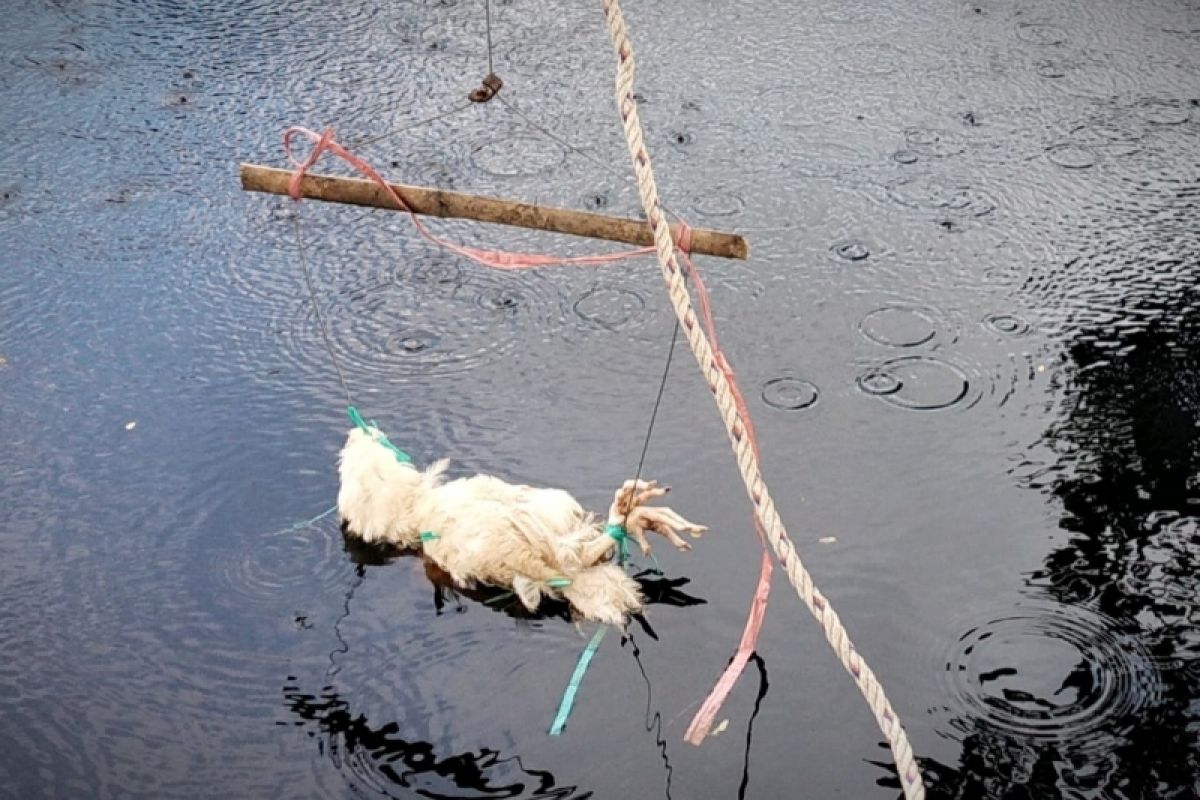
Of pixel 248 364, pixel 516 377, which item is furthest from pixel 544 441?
pixel 248 364

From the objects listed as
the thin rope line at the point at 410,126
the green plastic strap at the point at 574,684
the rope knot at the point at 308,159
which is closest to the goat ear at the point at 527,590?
the green plastic strap at the point at 574,684

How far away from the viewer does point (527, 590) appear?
3633 millimetres

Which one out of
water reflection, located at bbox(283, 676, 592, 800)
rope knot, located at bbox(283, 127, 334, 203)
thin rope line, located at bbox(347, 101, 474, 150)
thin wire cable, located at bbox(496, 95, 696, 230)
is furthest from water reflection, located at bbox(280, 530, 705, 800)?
thin rope line, located at bbox(347, 101, 474, 150)

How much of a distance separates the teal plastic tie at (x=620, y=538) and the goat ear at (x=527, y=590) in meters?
0.25

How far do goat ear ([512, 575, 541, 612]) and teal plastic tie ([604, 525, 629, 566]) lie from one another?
25cm

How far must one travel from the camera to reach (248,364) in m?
4.72

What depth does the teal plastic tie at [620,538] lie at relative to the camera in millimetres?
3652

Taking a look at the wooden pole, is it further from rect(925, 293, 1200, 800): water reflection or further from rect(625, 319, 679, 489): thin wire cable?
rect(925, 293, 1200, 800): water reflection

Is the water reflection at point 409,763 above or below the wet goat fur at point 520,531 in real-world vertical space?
below

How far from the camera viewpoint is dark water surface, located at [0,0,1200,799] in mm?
3369

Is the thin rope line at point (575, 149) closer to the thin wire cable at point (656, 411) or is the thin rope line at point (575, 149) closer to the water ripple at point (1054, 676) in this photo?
the thin wire cable at point (656, 411)

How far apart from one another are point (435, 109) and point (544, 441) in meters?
2.52

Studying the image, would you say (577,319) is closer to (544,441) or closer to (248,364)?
(544,441)

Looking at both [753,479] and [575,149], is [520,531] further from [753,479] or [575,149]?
[575,149]
